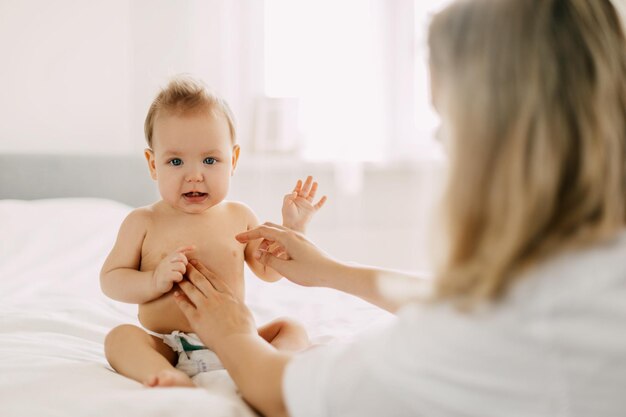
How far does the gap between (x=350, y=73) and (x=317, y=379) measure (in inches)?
94.4

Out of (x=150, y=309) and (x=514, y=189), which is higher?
(x=514, y=189)

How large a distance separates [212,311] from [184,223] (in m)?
0.36

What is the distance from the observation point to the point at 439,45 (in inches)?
28.7

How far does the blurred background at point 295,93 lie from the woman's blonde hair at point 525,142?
2058mm

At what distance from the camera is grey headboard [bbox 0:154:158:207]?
2.41 m

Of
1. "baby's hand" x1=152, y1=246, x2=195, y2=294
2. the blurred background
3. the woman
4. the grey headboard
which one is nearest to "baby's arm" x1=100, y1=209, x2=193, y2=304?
"baby's hand" x1=152, y1=246, x2=195, y2=294

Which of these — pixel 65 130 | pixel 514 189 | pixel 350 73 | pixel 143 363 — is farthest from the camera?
pixel 350 73

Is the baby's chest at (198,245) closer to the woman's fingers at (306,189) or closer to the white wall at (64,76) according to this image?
the woman's fingers at (306,189)

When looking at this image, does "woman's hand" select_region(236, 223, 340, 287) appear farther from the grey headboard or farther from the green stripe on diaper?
the grey headboard

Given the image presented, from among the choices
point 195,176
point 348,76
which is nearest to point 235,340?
point 195,176

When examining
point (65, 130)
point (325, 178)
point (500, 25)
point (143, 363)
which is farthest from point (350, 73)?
point (500, 25)

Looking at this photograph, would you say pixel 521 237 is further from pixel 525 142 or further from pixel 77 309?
pixel 77 309

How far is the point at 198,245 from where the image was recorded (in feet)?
4.42

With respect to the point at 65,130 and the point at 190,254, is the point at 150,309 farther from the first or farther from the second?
the point at 65,130
